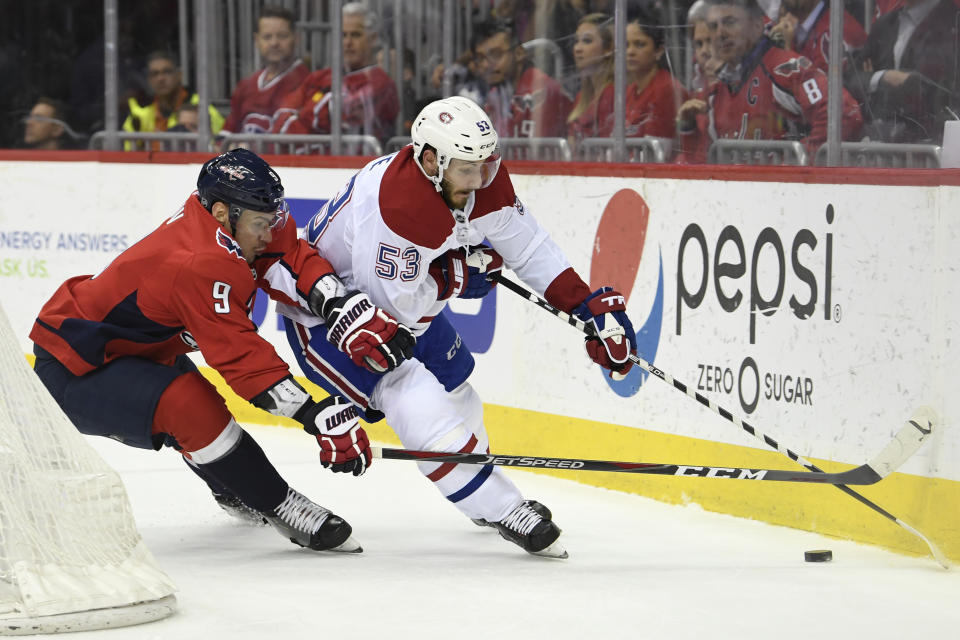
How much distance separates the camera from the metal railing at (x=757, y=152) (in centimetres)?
439

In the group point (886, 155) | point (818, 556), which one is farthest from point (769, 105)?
point (818, 556)

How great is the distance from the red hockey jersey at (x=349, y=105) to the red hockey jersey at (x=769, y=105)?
1590 millimetres

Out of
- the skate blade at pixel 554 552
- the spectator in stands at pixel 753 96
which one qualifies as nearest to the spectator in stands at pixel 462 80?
the spectator in stands at pixel 753 96

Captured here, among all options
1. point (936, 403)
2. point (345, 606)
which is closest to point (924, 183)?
point (936, 403)

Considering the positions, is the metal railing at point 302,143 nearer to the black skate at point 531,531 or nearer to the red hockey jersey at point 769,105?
the red hockey jersey at point 769,105

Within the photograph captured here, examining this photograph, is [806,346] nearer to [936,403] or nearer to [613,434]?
[936,403]

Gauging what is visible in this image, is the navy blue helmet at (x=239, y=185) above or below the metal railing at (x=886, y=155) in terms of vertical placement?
below

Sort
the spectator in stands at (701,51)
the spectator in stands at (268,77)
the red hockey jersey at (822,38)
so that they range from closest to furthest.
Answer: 1. the red hockey jersey at (822,38)
2. the spectator in stands at (701,51)
3. the spectator in stands at (268,77)

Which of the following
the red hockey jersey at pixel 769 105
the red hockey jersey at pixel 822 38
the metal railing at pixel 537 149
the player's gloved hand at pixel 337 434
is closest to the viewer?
the player's gloved hand at pixel 337 434

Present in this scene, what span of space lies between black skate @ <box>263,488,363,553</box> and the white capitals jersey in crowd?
18.8 inches

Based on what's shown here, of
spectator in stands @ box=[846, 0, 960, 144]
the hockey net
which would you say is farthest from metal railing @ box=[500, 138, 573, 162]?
the hockey net

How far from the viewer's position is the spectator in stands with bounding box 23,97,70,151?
7.01 meters

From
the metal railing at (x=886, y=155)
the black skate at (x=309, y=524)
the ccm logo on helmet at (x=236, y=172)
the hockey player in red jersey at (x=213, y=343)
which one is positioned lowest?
the black skate at (x=309, y=524)

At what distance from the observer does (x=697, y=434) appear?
450 cm
